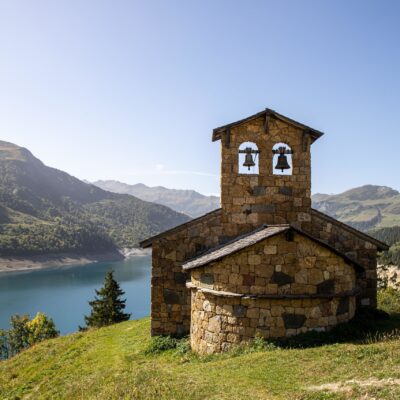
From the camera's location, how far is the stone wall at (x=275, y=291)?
9016mm

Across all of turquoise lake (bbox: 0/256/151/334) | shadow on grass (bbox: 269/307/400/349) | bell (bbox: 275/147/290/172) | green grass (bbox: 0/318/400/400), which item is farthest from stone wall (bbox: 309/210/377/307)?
turquoise lake (bbox: 0/256/151/334)

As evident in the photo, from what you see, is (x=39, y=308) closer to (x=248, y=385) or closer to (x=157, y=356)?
(x=157, y=356)

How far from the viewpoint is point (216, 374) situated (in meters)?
7.62

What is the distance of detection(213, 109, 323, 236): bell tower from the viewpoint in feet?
38.8

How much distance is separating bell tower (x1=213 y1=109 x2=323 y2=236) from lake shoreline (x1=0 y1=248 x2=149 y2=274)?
95322 mm

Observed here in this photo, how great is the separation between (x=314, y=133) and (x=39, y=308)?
175ft

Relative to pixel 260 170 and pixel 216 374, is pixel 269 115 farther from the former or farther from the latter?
pixel 216 374

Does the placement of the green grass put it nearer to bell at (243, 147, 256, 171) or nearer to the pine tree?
bell at (243, 147, 256, 171)

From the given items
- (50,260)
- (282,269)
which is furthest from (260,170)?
(50,260)

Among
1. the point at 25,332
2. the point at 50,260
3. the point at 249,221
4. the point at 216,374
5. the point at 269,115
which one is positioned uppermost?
the point at 269,115

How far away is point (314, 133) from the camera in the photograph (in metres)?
11.9

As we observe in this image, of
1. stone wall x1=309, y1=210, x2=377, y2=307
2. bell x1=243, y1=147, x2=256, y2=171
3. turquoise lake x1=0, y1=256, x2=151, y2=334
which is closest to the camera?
bell x1=243, y1=147, x2=256, y2=171

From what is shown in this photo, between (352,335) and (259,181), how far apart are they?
16.3ft

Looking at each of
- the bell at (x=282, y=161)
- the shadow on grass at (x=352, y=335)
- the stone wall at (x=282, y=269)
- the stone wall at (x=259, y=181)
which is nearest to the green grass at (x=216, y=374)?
the shadow on grass at (x=352, y=335)
